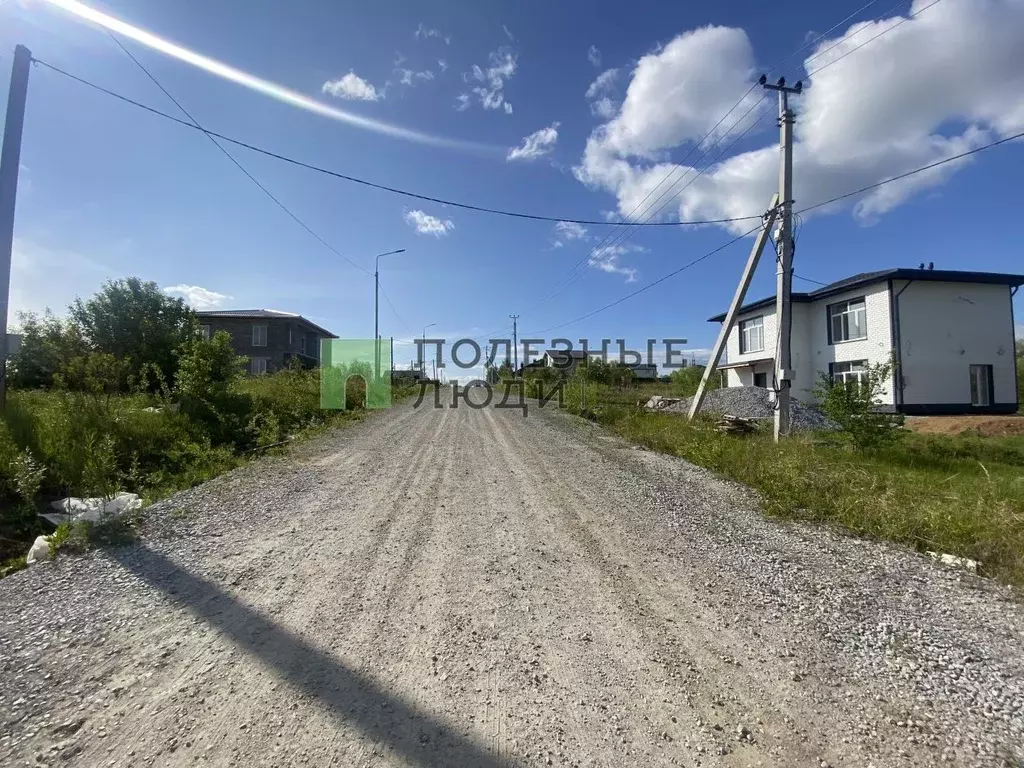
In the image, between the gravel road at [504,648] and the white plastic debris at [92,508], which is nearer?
the gravel road at [504,648]

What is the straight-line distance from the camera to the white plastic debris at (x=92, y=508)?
4770 millimetres

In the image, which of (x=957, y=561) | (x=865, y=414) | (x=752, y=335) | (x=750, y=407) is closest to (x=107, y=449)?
(x=957, y=561)

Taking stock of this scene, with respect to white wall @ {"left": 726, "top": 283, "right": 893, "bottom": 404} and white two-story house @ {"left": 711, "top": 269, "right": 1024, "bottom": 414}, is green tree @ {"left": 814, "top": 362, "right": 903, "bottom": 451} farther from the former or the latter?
white two-story house @ {"left": 711, "top": 269, "right": 1024, "bottom": 414}

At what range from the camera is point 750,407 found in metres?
16.8

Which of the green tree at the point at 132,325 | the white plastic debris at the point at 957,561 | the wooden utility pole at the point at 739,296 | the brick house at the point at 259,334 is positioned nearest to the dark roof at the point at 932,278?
the wooden utility pole at the point at 739,296

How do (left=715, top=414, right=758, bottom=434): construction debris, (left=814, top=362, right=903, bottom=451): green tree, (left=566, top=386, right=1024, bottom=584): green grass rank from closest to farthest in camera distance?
(left=566, top=386, right=1024, bottom=584): green grass, (left=814, top=362, right=903, bottom=451): green tree, (left=715, top=414, right=758, bottom=434): construction debris

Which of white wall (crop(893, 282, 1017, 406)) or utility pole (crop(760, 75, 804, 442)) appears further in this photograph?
white wall (crop(893, 282, 1017, 406))

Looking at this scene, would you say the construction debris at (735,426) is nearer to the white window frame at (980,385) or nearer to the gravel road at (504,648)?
the gravel road at (504,648)

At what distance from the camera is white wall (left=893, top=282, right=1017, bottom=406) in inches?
731

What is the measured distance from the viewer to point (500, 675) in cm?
239

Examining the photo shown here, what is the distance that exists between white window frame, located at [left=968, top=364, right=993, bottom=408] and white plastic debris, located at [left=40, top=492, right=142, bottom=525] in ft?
86.8

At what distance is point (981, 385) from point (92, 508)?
27370mm

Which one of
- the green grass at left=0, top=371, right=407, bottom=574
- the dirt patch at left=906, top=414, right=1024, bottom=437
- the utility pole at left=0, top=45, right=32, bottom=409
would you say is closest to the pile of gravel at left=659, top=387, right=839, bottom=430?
the dirt patch at left=906, top=414, right=1024, bottom=437

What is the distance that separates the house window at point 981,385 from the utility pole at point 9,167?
28.4 meters
